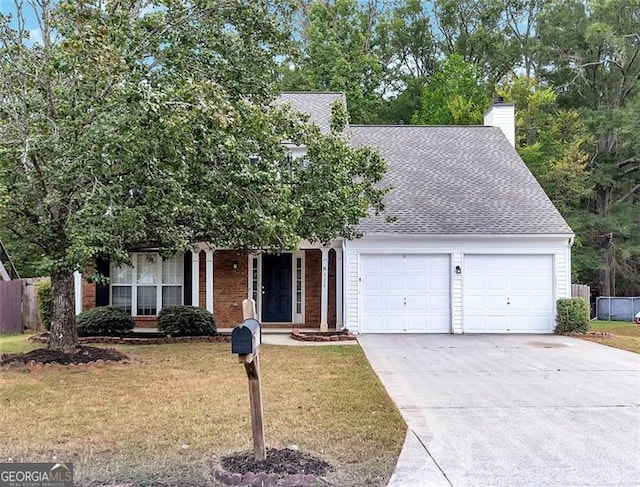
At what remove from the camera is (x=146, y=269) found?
16.5m

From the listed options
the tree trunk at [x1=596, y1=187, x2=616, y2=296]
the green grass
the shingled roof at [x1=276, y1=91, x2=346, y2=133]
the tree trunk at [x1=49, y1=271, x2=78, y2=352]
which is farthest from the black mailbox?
the tree trunk at [x1=596, y1=187, x2=616, y2=296]

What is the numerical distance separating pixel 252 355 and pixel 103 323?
11.0 meters

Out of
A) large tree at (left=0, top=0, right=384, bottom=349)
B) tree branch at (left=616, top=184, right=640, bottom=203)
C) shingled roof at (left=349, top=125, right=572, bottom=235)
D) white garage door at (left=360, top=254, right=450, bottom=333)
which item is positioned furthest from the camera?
tree branch at (left=616, top=184, right=640, bottom=203)

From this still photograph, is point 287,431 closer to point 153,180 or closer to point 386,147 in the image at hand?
point 153,180

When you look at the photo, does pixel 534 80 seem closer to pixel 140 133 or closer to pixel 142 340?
pixel 142 340

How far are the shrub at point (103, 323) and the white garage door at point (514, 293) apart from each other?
8.69 metres

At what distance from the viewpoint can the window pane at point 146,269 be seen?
16500mm

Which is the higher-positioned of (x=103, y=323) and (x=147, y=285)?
(x=147, y=285)

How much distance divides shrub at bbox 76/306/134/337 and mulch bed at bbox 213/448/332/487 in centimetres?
1023

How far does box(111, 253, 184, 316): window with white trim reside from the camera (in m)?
16.4

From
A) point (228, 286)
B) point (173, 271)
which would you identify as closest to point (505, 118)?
point (228, 286)

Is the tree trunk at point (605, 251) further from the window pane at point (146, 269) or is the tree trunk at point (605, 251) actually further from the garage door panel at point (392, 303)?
the window pane at point (146, 269)

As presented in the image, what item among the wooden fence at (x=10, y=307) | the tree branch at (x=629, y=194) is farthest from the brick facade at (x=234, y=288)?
the tree branch at (x=629, y=194)

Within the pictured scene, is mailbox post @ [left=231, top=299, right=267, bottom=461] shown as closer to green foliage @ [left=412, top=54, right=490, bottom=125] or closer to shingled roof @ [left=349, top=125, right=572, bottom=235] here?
shingled roof @ [left=349, top=125, right=572, bottom=235]
